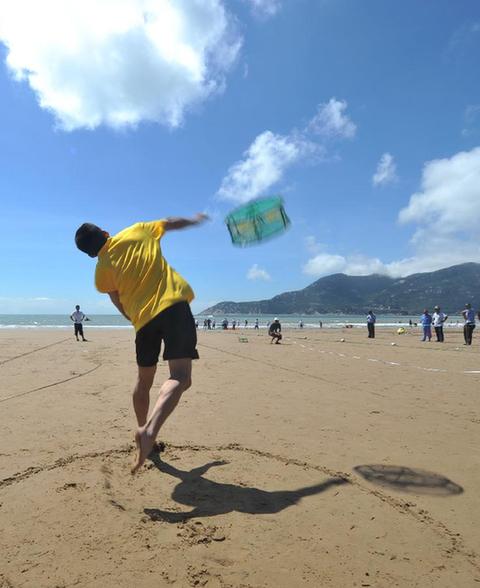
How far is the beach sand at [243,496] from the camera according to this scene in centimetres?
193

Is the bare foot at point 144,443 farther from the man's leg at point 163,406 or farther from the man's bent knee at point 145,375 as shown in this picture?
the man's bent knee at point 145,375

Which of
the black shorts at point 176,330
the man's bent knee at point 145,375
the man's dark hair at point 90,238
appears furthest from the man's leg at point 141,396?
the man's dark hair at point 90,238

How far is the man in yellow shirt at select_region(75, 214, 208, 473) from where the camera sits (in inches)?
112

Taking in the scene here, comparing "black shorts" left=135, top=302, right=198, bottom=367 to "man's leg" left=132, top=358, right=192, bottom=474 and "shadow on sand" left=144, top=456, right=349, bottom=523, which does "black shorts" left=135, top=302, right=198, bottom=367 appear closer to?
"man's leg" left=132, top=358, right=192, bottom=474

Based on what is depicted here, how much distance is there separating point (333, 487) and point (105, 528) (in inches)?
59.1

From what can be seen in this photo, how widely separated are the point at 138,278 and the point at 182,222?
0.83 m

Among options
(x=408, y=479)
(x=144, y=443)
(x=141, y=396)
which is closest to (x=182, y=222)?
(x=141, y=396)

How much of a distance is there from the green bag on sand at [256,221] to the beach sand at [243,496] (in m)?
1.95

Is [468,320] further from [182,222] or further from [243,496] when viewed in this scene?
[243,496]

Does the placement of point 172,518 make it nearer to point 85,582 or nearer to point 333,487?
point 85,582

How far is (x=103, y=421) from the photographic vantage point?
14.6 feet

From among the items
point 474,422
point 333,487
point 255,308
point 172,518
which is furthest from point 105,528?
point 255,308

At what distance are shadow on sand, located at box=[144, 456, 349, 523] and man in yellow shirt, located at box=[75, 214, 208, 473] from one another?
1.82ft

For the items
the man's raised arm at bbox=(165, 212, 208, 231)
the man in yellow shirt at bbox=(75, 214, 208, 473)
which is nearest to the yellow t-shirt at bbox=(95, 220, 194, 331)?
the man in yellow shirt at bbox=(75, 214, 208, 473)
